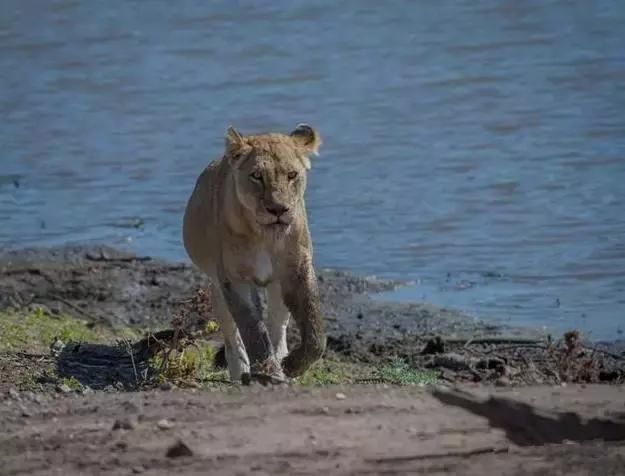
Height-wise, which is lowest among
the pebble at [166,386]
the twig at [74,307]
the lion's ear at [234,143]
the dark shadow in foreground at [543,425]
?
the twig at [74,307]

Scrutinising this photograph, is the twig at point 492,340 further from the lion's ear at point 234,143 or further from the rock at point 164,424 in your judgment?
the rock at point 164,424

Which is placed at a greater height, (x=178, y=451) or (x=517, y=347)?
(x=178, y=451)

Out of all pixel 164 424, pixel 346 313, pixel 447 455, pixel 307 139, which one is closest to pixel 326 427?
pixel 447 455

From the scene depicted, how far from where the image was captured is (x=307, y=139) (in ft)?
32.2

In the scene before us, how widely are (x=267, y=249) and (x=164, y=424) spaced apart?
89.6 inches

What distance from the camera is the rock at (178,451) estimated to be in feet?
22.9

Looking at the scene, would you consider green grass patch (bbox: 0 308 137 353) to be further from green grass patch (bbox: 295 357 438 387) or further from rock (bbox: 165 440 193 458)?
rock (bbox: 165 440 193 458)

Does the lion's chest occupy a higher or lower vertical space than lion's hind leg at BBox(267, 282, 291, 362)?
higher

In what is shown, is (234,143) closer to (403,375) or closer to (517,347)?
(403,375)

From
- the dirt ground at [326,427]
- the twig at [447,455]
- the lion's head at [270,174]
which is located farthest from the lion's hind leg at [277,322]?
the twig at [447,455]

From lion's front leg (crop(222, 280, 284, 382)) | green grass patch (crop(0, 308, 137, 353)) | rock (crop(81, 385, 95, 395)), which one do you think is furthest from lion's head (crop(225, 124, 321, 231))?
green grass patch (crop(0, 308, 137, 353))

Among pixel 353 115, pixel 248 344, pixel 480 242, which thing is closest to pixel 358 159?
pixel 353 115

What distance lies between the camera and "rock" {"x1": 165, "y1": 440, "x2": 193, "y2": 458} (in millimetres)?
6977

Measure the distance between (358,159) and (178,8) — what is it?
843cm
